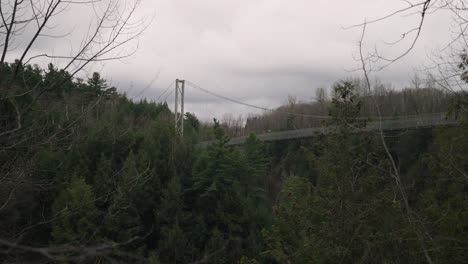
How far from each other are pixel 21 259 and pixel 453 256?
573cm

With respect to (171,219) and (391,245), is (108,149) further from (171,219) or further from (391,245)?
(391,245)

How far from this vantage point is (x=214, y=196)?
111 feet

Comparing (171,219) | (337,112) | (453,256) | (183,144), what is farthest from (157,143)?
(453,256)

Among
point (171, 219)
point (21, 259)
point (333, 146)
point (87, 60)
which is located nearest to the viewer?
point (21, 259)

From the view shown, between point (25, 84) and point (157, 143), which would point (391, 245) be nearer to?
point (25, 84)

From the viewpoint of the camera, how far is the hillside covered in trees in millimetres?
3412

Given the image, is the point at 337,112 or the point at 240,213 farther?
the point at 240,213

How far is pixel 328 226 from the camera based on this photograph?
10.1 metres

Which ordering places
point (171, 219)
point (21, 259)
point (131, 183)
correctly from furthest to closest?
point (171, 219) < point (131, 183) < point (21, 259)

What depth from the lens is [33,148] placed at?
3.49 m

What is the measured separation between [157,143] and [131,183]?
3261cm

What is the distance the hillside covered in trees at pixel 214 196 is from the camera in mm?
3412

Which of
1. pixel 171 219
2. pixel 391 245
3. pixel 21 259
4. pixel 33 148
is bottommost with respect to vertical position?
pixel 171 219

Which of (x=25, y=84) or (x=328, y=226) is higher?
(x=25, y=84)
